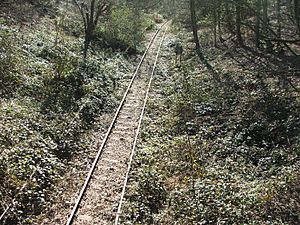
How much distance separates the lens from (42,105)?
14984 millimetres

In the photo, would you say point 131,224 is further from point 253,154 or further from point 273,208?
point 253,154

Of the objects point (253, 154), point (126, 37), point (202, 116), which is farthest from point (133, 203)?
point (126, 37)

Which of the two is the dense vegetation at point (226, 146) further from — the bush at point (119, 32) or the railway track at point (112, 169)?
the bush at point (119, 32)

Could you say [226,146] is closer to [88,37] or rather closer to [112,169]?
[112,169]

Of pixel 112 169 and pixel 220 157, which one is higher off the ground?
pixel 220 157

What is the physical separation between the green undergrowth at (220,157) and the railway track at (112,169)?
14.7 inches

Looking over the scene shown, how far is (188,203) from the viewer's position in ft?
32.4

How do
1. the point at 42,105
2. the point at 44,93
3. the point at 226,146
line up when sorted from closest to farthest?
the point at 226,146 < the point at 42,105 < the point at 44,93

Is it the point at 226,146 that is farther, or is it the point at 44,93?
the point at 44,93

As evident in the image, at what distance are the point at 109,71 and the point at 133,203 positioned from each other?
14.1m

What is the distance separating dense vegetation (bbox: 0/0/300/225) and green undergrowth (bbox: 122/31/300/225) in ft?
0.12

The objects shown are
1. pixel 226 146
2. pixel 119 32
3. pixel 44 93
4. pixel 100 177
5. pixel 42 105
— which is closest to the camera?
pixel 100 177

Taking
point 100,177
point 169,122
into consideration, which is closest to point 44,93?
point 169,122

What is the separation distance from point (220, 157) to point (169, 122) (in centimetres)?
453
